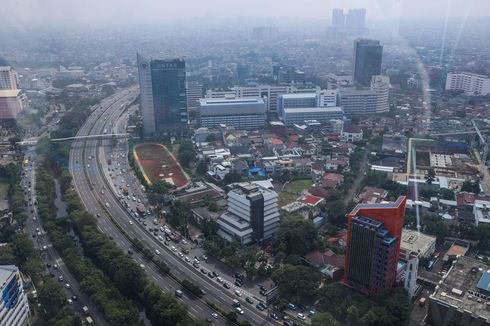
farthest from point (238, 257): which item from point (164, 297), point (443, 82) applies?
point (443, 82)

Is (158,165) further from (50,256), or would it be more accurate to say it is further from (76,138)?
(50,256)

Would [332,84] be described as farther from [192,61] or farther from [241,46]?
[241,46]

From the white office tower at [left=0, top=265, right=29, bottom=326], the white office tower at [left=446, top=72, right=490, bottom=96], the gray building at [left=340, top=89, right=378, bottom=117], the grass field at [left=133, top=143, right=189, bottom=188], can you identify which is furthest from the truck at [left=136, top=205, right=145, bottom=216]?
the white office tower at [left=446, top=72, right=490, bottom=96]

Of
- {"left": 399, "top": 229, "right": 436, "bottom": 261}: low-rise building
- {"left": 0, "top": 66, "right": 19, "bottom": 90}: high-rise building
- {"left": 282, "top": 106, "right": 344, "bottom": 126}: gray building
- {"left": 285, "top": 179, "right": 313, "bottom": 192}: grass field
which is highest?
{"left": 0, "top": 66, "right": 19, "bottom": 90}: high-rise building

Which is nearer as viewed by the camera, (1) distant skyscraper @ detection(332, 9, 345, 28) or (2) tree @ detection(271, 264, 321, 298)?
(2) tree @ detection(271, 264, 321, 298)

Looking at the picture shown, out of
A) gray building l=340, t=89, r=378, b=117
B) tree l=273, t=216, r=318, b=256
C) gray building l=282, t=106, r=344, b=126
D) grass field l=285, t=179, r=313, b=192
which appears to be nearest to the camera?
tree l=273, t=216, r=318, b=256

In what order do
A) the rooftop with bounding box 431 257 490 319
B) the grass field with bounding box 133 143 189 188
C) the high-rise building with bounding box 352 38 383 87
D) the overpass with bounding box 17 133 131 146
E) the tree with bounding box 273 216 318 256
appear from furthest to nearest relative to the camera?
the high-rise building with bounding box 352 38 383 87 → the overpass with bounding box 17 133 131 146 → the grass field with bounding box 133 143 189 188 → the tree with bounding box 273 216 318 256 → the rooftop with bounding box 431 257 490 319

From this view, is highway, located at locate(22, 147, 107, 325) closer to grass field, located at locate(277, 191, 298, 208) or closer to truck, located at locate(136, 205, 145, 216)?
truck, located at locate(136, 205, 145, 216)

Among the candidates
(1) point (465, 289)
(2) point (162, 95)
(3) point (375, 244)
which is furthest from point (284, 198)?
(2) point (162, 95)
